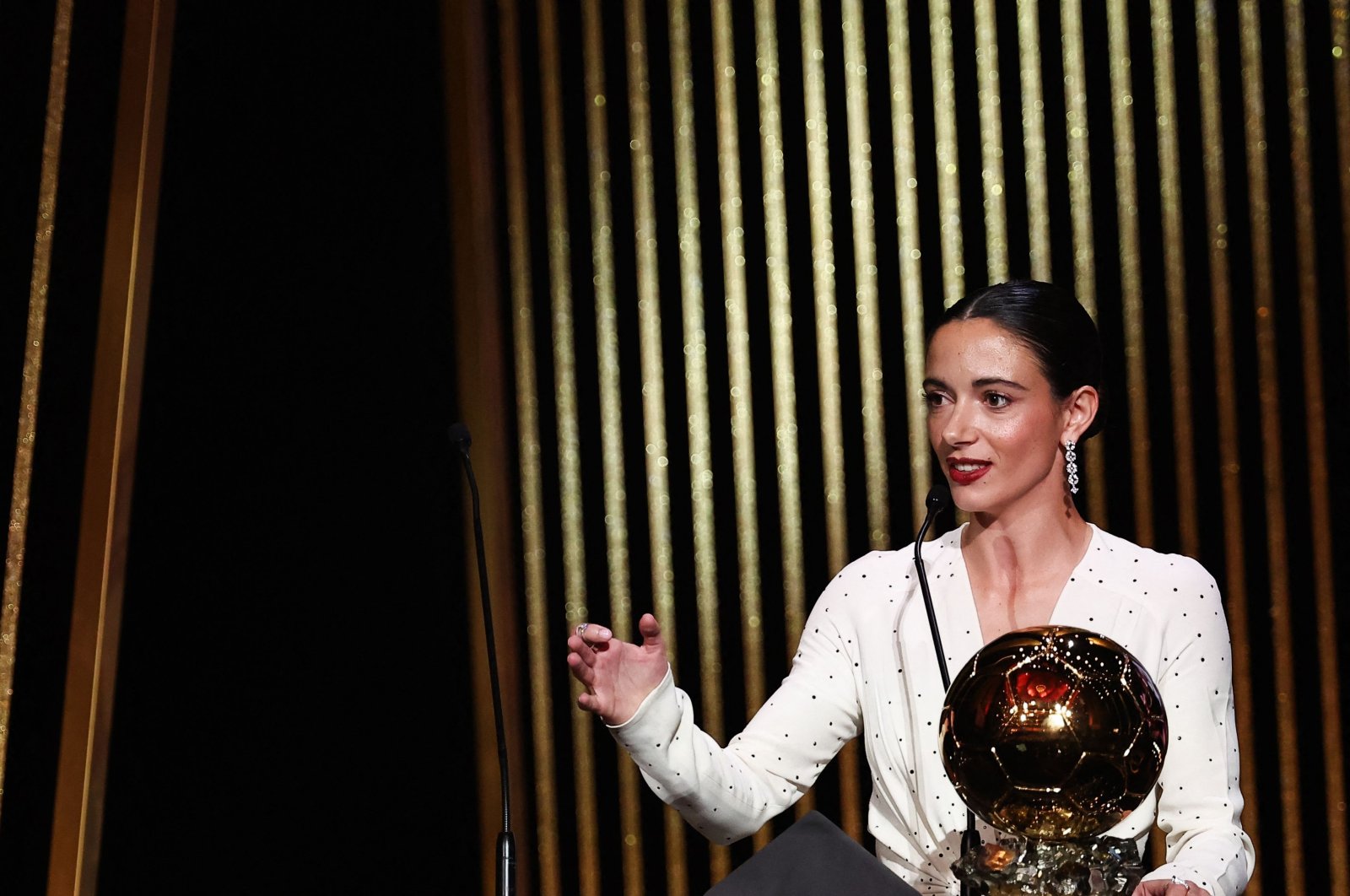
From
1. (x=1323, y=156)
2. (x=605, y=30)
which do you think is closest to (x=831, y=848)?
(x=1323, y=156)

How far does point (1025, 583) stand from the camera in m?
1.81

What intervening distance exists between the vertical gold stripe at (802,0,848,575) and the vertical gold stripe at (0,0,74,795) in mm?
1091

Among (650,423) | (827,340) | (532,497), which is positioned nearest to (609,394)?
(650,423)

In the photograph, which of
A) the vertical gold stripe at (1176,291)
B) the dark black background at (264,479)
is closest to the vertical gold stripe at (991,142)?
the vertical gold stripe at (1176,291)

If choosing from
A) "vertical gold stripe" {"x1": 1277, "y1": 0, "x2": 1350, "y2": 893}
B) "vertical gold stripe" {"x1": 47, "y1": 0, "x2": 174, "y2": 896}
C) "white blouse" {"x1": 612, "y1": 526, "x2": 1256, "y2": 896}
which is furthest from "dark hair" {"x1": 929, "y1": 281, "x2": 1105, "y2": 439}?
"vertical gold stripe" {"x1": 47, "y1": 0, "x2": 174, "y2": 896}

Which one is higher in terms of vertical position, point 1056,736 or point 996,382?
point 996,382

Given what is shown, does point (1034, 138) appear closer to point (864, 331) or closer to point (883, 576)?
point (864, 331)

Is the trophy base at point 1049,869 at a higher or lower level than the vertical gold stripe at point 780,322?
lower

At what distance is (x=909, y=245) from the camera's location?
229 cm

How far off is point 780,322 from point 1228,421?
0.69 m

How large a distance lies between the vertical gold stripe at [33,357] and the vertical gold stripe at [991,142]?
1.30 metres

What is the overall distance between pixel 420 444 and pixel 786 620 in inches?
25.1

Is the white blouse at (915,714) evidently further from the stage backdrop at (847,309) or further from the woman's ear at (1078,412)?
the stage backdrop at (847,309)

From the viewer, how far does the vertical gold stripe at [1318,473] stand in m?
2.14
